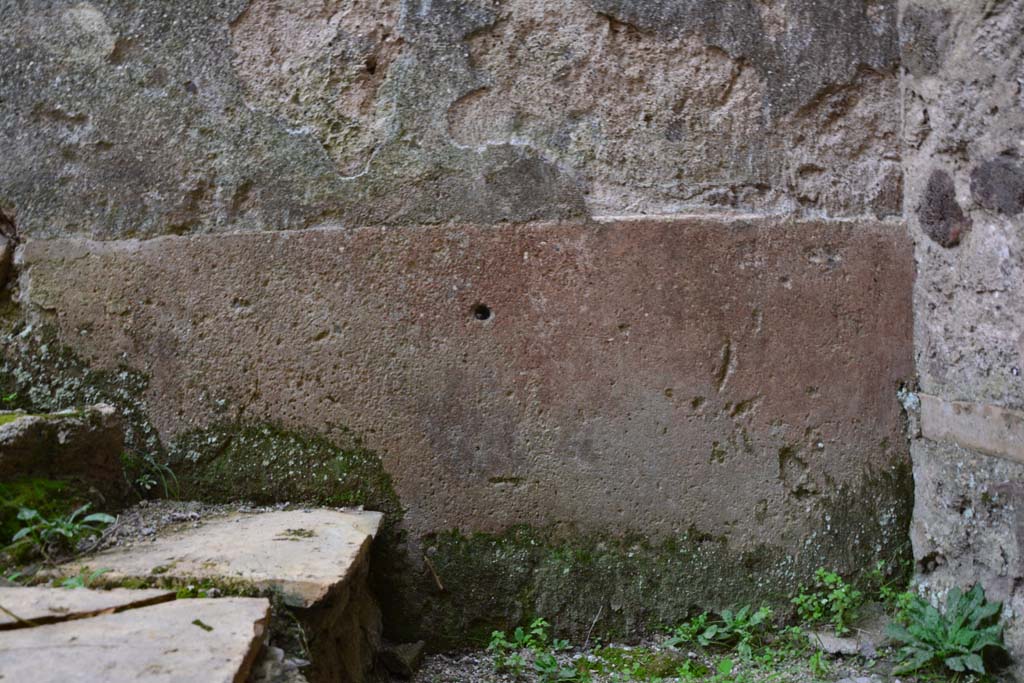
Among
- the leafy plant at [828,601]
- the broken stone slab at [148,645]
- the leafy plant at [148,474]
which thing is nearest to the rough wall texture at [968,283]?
the leafy plant at [828,601]

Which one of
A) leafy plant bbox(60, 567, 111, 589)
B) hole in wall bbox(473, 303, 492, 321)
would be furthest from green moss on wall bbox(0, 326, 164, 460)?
hole in wall bbox(473, 303, 492, 321)

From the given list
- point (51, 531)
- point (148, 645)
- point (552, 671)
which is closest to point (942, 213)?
point (552, 671)

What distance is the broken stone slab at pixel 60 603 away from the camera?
165 cm

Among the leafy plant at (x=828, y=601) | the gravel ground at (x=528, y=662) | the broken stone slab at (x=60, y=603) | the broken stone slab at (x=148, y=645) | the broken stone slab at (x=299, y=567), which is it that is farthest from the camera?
the leafy plant at (x=828, y=601)

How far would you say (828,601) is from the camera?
255cm

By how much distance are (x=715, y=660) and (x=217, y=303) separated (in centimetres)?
175

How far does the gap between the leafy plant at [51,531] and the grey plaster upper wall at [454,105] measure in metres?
0.88

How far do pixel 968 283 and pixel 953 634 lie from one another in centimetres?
94

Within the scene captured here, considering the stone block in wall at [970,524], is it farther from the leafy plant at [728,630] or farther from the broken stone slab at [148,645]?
the broken stone slab at [148,645]

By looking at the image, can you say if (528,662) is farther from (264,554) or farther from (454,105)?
(454,105)

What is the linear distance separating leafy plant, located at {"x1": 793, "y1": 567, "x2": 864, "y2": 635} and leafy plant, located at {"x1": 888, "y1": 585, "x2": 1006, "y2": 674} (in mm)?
132

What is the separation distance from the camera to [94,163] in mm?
2629

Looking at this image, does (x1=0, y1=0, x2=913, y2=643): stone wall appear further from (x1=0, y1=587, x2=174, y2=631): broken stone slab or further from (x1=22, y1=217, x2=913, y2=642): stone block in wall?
(x1=0, y1=587, x2=174, y2=631): broken stone slab

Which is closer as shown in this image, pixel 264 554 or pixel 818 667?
pixel 264 554
